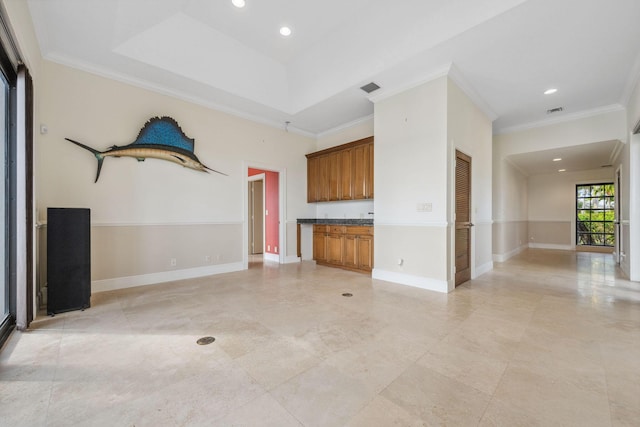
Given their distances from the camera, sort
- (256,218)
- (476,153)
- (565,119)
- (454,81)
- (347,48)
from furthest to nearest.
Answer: (256,218), (565,119), (476,153), (347,48), (454,81)

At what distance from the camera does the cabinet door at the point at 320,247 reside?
5.78 m

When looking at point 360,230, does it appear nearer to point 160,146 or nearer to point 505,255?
point 160,146

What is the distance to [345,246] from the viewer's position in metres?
5.36

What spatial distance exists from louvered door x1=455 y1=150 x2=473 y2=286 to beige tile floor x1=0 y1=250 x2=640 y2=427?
872mm

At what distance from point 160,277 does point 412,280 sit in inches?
157

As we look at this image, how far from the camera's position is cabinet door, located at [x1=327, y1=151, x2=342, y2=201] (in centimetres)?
586

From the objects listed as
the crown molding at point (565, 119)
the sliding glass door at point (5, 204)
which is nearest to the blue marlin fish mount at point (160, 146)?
the sliding glass door at point (5, 204)

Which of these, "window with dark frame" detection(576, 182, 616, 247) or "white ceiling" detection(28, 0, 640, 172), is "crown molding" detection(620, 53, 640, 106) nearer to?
"white ceiling" detection(28, 0, 640, 172)

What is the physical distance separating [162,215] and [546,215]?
12.0 m

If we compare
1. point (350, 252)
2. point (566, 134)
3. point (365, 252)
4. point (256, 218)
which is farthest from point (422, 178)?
point (256, 218)

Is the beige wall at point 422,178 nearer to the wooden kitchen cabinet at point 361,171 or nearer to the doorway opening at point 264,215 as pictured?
the wooden kitchen cabinet at point 361,171

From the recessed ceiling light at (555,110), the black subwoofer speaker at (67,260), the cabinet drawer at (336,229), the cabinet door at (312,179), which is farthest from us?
the cabinet door at (312,179)

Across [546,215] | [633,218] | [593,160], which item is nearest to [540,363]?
[633,218]

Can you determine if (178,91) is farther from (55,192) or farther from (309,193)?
(309,193)
